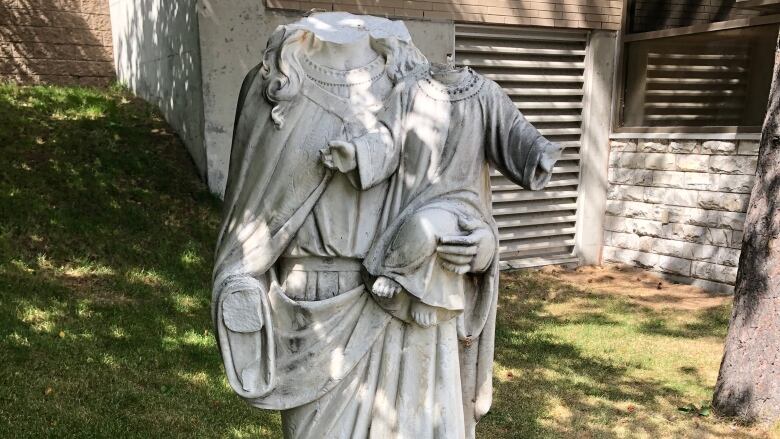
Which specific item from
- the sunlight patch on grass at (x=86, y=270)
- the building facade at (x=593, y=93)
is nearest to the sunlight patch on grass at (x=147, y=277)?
the sunlight patch on grass at (x=86, y=270)

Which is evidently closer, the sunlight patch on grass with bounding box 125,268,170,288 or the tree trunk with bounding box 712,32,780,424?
the tree trunk with bounding box 712,32,780,424

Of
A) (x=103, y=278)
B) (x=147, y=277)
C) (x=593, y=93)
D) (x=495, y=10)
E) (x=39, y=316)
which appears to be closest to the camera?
(x=39, y=316)

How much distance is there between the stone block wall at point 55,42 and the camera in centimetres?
1010

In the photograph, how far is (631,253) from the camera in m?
9.71

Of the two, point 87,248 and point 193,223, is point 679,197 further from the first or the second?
point 87,248

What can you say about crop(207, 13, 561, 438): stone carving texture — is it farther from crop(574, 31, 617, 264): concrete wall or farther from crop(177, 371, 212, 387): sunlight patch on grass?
crop(574, 31, 617, 264): concrete wall

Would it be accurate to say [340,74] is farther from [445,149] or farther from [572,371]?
[572,371]

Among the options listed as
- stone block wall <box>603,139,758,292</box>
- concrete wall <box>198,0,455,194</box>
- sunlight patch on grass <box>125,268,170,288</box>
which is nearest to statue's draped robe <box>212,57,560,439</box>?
sunlight patch on grass <box>125,268,170,288</box>

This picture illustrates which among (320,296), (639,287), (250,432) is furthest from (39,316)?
(639,287)

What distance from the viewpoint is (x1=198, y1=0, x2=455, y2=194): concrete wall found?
756 cm

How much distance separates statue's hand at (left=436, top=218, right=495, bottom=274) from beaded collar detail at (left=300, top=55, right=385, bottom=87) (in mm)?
481

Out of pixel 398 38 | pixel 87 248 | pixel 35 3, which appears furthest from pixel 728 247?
pixel 35 3

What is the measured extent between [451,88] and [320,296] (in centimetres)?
70

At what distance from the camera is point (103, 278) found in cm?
648
